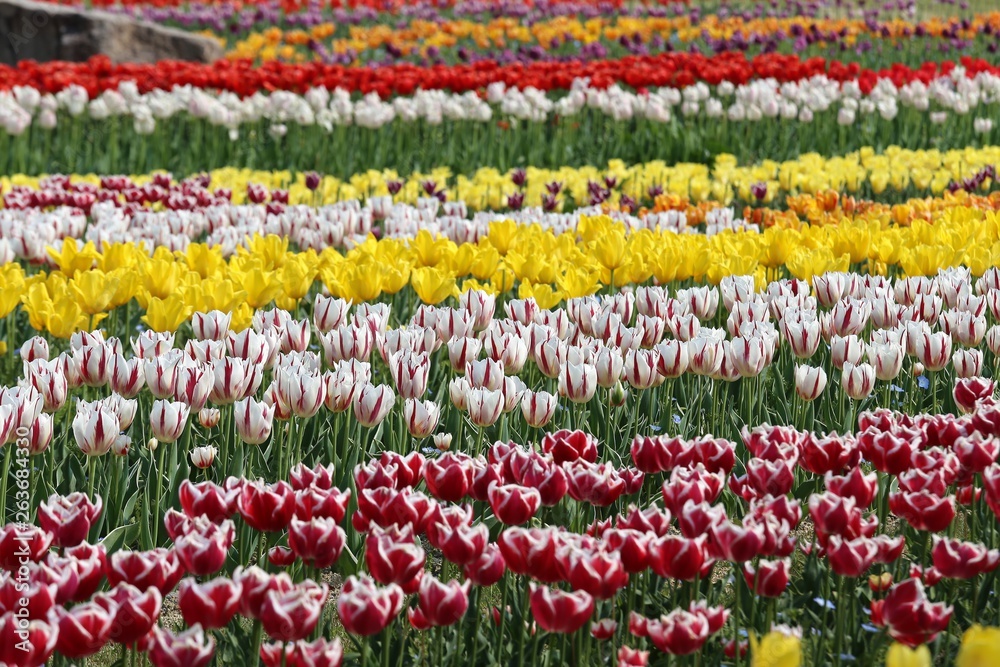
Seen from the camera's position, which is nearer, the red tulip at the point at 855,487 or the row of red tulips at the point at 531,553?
the row of red tulips at the point at 531,553

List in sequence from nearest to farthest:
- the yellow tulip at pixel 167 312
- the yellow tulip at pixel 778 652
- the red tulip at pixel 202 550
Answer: the yellow tulip at pixel 778 652, the red tulip at pixel 202 550, the yellow tulip at pixel 167 312

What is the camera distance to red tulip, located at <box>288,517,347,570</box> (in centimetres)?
238

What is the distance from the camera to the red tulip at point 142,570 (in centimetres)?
221

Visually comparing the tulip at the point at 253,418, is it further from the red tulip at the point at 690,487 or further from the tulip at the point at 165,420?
the red tulip at the point at 690,487

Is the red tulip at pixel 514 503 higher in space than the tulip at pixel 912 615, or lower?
higher

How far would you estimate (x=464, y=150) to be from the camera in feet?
37.1

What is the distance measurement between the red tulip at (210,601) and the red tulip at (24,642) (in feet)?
0.73

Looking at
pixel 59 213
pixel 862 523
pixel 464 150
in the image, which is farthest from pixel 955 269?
pixel 464 150

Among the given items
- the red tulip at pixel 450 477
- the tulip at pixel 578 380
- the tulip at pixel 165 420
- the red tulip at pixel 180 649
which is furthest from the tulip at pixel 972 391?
the red tulip at pixel 180 649

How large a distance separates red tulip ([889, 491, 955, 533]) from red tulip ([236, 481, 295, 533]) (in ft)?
4.14

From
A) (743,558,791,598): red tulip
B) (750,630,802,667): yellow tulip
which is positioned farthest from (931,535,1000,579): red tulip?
(750,630,802,667): yellow tulip

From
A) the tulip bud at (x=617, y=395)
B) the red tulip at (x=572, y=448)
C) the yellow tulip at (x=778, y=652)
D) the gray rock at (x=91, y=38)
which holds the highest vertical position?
the yellow tulip at (x=778, y=652)

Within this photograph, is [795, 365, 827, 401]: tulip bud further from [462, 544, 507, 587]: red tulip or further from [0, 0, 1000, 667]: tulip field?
[462, 544, 507, 587]: red tulip

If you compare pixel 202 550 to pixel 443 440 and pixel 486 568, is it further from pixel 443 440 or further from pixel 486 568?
pixel 443 440
